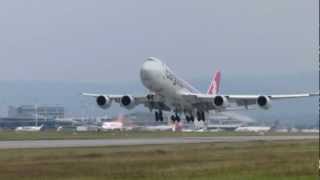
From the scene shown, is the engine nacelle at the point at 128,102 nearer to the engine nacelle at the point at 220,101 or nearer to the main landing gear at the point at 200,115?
the main landing gear at the point at 200,115

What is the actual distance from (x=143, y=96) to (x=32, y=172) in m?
47.3

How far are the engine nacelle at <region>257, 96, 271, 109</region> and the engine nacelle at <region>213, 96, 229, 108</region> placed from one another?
3.33 m

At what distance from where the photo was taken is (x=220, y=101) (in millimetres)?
80625

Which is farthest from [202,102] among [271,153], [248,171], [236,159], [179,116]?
[248,171]

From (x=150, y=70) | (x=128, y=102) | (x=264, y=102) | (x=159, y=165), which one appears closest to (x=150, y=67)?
(x=150, y=70)

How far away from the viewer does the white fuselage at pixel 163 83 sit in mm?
78750

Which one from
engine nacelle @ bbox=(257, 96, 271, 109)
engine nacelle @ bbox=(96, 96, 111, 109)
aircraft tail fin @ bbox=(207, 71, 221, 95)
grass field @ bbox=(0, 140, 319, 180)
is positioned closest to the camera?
grass field @ bbox=(0, 140, 319, 180)

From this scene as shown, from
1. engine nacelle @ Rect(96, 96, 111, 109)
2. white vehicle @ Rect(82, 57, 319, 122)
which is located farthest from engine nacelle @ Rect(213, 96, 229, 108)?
engine nacelle @ Rect(96, 96, 111, 109)

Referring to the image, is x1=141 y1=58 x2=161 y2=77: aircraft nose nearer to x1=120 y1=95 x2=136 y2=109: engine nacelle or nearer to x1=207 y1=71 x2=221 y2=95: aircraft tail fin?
x1=120 y1=95 x2=136 y2=109: engine nacelle

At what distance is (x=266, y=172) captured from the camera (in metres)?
34.5

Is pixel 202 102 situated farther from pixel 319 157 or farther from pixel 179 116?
pixel 319 157

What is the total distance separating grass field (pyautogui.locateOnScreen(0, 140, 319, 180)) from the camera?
109 feet

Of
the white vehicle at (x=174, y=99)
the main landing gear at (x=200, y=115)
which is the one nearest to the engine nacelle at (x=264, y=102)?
the white vehicle at (x=174, y=99)

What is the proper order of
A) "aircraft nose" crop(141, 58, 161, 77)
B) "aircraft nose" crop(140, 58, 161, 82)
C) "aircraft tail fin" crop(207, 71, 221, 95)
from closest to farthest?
"aircraft nose" crop(140, 58, 161, 82) → "aircraft nose" crop(141, 58, 161, 77) → "aircraft tail fin" crop(207, 71, 221, 95)
